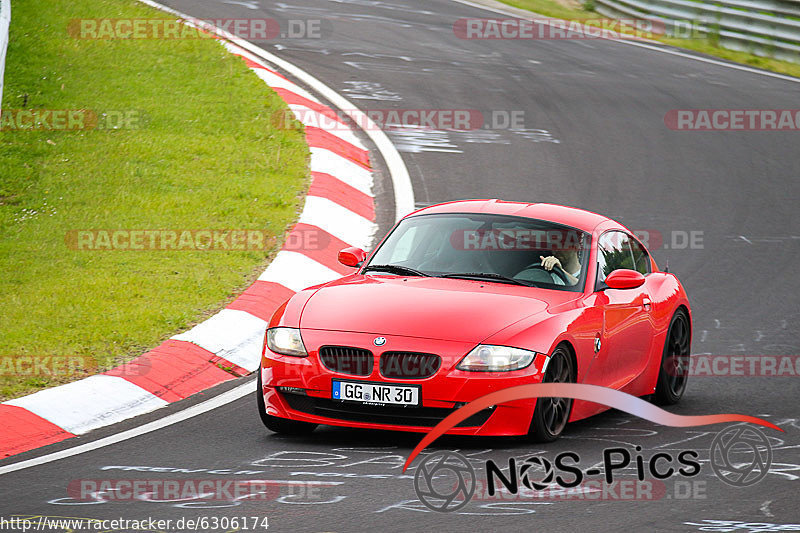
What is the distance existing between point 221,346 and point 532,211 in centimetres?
252

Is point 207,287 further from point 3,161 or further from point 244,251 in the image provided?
point 3,161

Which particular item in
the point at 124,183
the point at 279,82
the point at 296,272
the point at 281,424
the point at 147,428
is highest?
the point at 279,82

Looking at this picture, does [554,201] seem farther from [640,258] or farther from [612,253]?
[612,253]

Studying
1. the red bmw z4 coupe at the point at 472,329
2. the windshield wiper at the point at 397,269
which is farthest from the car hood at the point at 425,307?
the windshield wiper at the point at 397,269

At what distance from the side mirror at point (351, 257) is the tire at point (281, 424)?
1.34 meters

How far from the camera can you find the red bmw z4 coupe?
6.52 meters

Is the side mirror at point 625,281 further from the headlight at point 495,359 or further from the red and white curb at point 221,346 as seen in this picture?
the red and white curb at point 221,346

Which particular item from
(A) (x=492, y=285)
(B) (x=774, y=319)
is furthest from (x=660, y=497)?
(B) (x=774, y=319)

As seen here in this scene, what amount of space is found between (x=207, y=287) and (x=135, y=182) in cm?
294

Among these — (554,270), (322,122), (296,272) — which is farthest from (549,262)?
(322,122)

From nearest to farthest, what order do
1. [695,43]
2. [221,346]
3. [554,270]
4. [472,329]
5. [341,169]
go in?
[472,329], [554,270], [221,346], [341,169], [695,43]

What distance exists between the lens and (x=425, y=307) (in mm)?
6844

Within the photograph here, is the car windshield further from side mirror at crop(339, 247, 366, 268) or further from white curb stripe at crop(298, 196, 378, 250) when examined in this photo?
white curb stripe at crop(298, 196, 378, 250)

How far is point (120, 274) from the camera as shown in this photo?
10.2 metres
